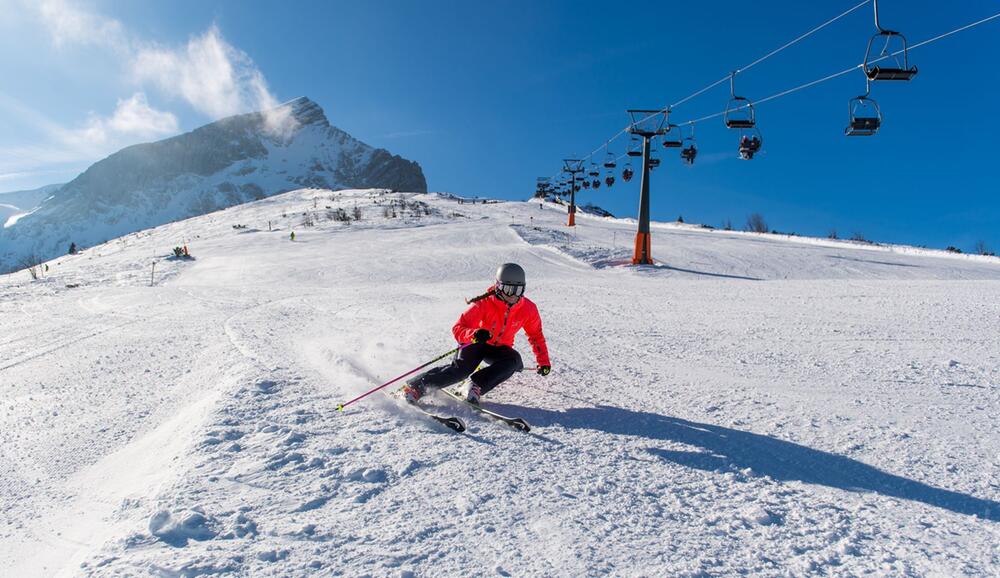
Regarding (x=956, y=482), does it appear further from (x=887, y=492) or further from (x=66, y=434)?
(x=66, y=434)

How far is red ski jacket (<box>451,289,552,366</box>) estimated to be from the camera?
4715mm

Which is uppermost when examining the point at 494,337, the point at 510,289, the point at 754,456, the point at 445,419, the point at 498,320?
the point at 510,289

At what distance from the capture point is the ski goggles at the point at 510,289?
180 inches

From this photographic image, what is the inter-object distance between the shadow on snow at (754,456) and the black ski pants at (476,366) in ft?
0.99

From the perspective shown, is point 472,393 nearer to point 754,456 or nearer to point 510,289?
point 510,289

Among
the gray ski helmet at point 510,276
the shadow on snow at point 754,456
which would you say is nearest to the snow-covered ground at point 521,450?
the shadow on snow at point 754,456

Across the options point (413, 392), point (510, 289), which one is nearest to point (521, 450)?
point (413, 392)

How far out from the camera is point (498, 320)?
15.5 ft

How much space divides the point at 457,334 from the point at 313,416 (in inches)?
→ 55.8

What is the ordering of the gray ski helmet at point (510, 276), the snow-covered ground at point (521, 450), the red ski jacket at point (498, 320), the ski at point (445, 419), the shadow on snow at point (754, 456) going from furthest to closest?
the red ski jacket at point (498, 320) → the gray ski helmet at point (510, 276) → the ski at point (445, 419) → the shadow on snow at point (754, 456) → the snow-covered ground at point (521, 450)

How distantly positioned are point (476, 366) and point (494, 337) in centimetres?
31

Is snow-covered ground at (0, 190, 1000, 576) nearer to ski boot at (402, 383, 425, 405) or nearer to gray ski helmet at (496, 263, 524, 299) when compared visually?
ski boot at (402, 383, 425, 405)

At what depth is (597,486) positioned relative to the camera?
2980 millimetres

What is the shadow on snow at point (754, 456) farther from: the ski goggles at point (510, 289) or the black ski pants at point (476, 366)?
the ski goggles at point (510, 289)
